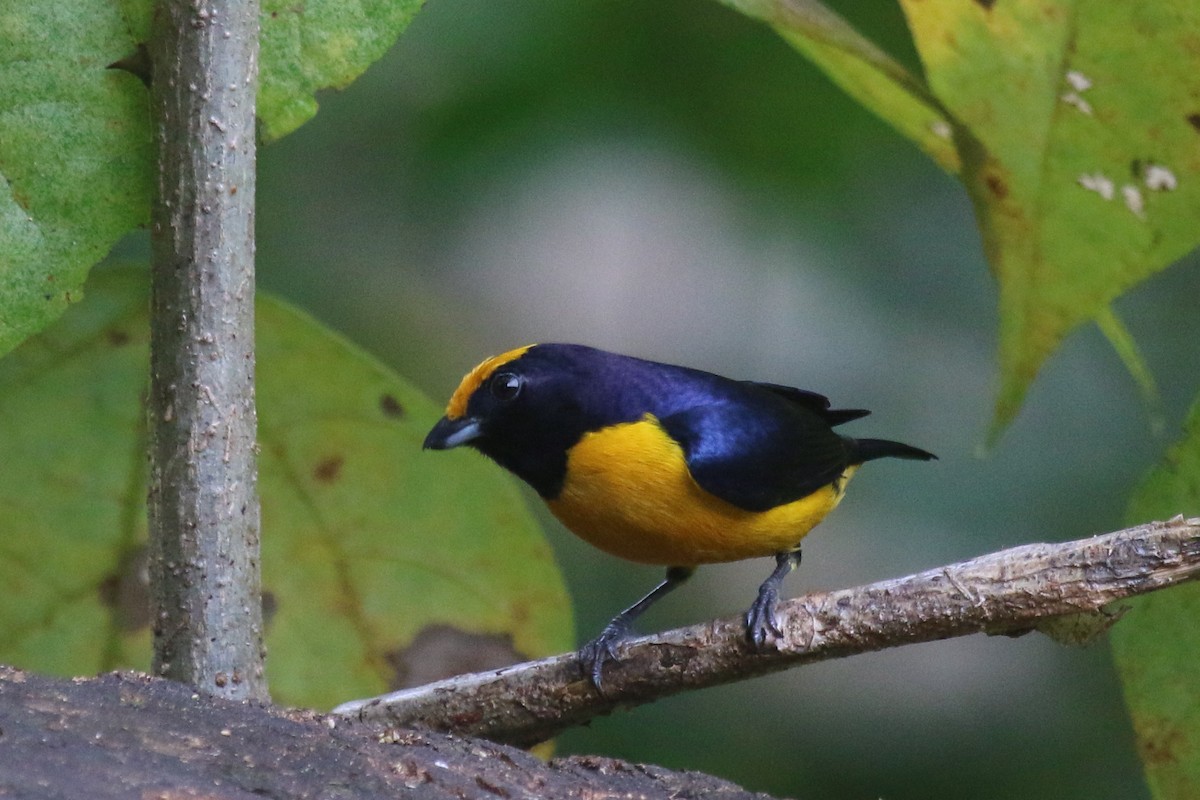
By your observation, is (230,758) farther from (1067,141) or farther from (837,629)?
(1067,141)

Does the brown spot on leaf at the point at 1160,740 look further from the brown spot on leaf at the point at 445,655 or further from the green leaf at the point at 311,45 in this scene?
the green leaf at the point at 311,45

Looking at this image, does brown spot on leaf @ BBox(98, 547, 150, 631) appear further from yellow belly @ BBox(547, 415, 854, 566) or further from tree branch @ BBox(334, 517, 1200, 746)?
yellow belly @ BBox(547, 415, 854, 566)

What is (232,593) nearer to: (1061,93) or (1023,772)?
(1061,93)

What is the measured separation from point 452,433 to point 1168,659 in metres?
1.06

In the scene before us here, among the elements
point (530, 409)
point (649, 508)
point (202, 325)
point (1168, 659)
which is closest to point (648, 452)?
point (649, 508)

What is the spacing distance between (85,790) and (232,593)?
1.29ft

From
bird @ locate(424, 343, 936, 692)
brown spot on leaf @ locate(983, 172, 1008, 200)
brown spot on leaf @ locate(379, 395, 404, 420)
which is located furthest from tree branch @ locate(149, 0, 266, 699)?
brown spot on leaf @ locate(983, 172, 1008, 200)

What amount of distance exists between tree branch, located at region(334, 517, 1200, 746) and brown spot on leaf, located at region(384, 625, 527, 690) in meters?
0.28

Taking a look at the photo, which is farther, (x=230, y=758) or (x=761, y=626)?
(x=761, y=626)

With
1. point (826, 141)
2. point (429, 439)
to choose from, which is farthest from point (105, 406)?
point (826, 141)

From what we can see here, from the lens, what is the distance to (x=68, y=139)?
1.29 m

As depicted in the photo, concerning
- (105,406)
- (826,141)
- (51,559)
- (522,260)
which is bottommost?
(51,559)

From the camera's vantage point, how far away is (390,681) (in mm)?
1732

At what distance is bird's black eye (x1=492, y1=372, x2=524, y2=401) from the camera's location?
82.7 inches
